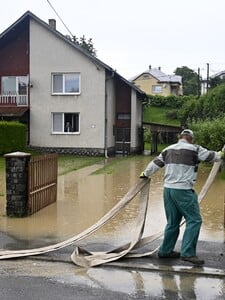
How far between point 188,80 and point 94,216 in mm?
92032

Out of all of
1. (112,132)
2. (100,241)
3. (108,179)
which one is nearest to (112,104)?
(112,132)

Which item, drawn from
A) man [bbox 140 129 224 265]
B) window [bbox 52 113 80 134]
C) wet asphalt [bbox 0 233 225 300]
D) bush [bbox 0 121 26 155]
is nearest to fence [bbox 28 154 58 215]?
wet asphalt [bbox 0 233 225 300]

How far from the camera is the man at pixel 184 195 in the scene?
6578 millimetres

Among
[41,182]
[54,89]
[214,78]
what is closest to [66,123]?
[54,89]

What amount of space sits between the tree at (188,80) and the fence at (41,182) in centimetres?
7752

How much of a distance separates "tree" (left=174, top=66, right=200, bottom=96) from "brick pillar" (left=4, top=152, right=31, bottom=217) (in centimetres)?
7923

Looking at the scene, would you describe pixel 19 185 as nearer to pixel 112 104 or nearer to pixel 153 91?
pixel 112 104

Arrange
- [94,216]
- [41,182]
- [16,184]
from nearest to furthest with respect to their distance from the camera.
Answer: [16,184] < [94,216] < [41,182]

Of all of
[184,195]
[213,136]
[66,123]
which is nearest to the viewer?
[184,195]

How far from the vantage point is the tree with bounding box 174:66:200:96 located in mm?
92312

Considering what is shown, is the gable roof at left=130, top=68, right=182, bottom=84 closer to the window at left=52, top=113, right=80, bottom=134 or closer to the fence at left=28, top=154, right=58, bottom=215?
the window at left=52, top=113, right=80, bottom=134

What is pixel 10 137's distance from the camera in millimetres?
28578

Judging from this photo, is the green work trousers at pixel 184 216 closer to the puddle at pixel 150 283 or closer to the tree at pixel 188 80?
the puddle at pixel 150 283

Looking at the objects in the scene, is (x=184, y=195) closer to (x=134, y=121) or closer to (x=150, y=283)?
(x=150, y=283)
